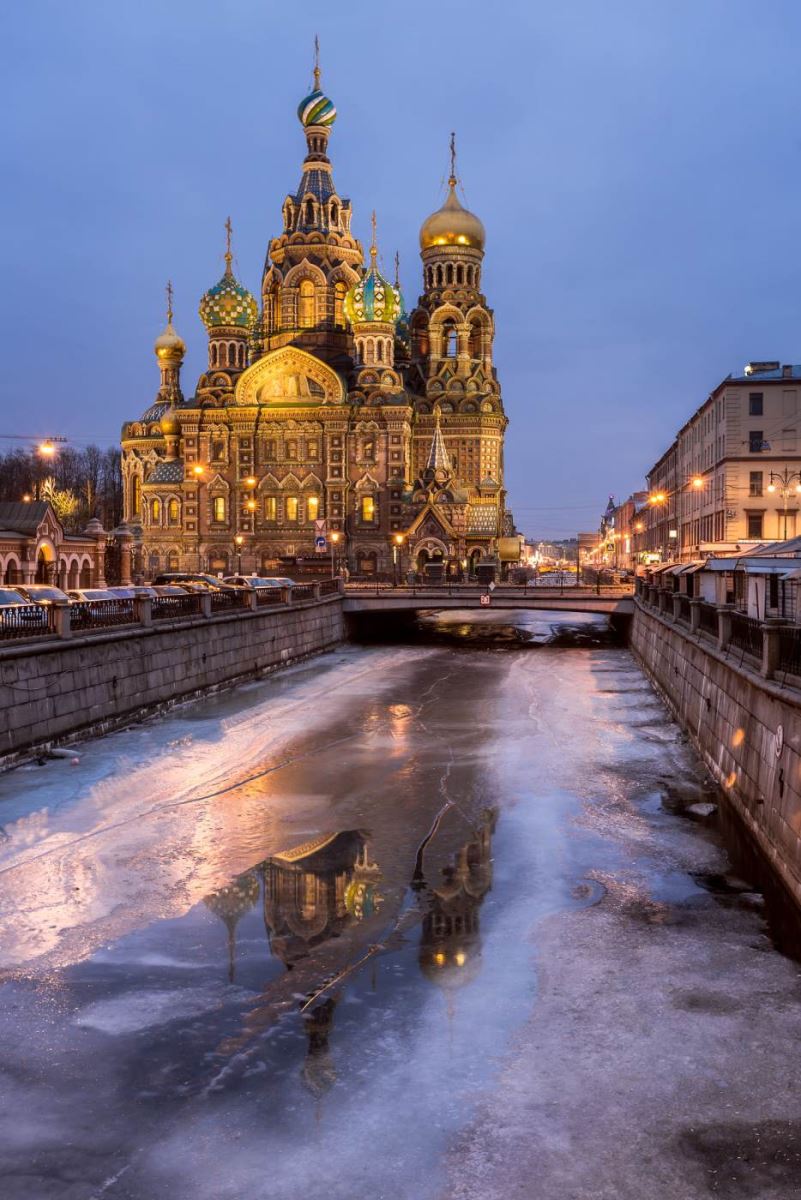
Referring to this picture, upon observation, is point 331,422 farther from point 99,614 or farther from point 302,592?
point 99,614

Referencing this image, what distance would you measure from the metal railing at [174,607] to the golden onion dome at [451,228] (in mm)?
69801

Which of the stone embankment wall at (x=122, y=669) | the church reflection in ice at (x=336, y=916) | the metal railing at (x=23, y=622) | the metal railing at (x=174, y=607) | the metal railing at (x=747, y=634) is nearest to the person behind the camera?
the church reflection in ice at (x=336, y=916)

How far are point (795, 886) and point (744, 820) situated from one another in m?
3.86

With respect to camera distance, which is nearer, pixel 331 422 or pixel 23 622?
pixel 23 622

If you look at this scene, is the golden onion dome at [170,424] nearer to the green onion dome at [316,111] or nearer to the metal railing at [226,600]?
the green onion dome at [316,111]

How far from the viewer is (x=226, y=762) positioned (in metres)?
24.0

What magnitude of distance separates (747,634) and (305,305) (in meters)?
79.3

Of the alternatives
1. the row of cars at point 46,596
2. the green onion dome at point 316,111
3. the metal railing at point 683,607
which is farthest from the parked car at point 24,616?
the green onion dome at point 316,111

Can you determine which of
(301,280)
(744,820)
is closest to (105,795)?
(744,820)

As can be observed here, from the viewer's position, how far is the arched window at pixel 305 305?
92.6 metres

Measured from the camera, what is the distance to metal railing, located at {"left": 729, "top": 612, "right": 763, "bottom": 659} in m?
18.1

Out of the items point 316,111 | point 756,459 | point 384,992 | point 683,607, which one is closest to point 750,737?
point 384,992

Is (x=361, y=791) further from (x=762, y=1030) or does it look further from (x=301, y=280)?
(x=301, y=280)

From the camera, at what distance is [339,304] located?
A: 93.7m
